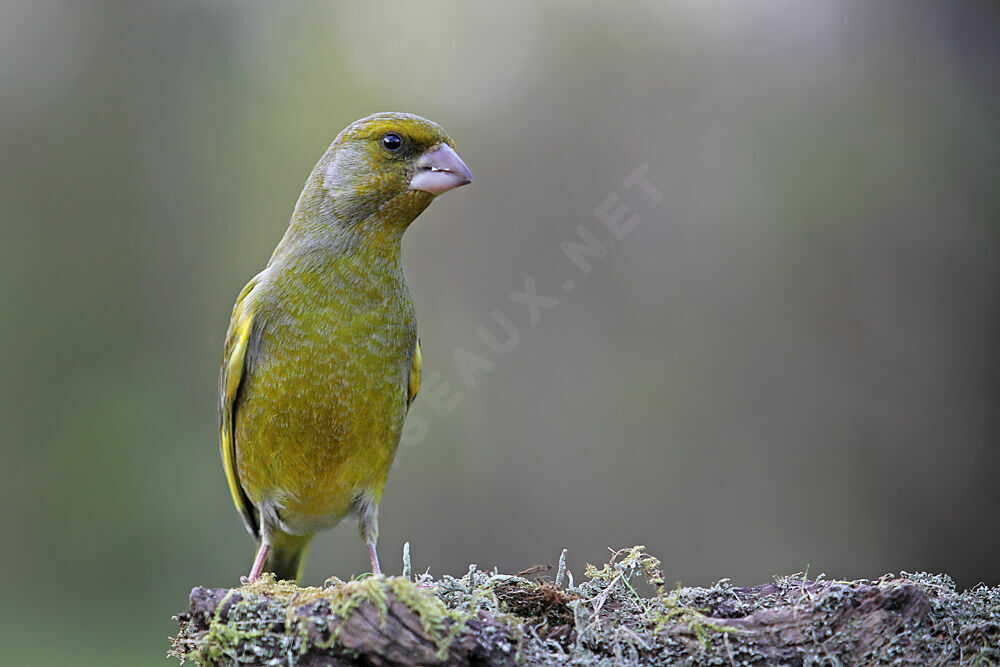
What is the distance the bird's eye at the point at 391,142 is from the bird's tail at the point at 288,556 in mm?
1684

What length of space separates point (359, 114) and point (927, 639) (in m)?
5.61

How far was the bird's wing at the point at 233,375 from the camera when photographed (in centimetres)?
319

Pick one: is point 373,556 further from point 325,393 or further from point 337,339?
point 337,339

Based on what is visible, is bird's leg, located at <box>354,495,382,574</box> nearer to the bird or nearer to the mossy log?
the bird

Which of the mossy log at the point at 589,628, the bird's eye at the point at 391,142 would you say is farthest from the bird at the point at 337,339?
the mossy log at the point at 589,628

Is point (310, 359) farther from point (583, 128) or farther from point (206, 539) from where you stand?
point (206, 539)

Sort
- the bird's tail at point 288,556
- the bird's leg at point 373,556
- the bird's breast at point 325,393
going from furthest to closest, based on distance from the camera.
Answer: the bird's tail at point 288,556 → the bird's leg at point 373,556 → the bird's breast at point 325,393

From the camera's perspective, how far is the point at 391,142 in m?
3.26

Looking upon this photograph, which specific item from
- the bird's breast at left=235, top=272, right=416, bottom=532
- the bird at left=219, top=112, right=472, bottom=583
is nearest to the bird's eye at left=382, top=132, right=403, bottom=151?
the bird at left=219, top=112, right=472, bottom=583

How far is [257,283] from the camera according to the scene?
11.0 ft

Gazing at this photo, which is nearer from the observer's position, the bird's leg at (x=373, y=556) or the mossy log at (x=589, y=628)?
the mossy log at (x=589, y=628)

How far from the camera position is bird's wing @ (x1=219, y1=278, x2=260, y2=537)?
3.19 metres

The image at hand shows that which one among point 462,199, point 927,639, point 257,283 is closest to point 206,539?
point 462,199

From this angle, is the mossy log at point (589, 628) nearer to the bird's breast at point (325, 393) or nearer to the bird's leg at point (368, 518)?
the bird's breast at point (325, 393)
